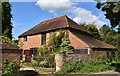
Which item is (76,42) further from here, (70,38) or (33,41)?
(33,41)

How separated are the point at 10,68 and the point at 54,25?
1845 cm

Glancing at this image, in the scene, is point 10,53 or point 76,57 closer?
point 10,53

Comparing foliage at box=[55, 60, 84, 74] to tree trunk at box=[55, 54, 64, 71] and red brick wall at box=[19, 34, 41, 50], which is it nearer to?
tree trunk at box=[55, 54, 64, 71]

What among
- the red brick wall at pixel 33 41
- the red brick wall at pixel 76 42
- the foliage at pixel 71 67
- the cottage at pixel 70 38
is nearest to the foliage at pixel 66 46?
the cottage at pixel 70 38

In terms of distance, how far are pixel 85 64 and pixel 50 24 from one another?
40.3ft

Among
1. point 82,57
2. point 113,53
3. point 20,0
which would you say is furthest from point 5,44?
point 113,53

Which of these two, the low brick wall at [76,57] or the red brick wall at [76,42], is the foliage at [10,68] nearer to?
the low brick wall at [76,57]

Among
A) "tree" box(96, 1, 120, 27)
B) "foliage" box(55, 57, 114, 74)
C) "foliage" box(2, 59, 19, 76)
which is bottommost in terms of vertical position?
"foliage" box(55, 57, 114, 74)

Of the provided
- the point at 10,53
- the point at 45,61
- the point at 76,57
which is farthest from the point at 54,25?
the point at 10,53

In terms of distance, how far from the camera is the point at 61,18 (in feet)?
112

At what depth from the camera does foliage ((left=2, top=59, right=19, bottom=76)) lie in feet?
47.2

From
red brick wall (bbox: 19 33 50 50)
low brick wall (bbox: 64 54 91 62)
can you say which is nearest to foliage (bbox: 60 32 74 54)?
low brick wall (bbox: 64 54 91 62)

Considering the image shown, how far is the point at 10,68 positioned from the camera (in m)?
14.9

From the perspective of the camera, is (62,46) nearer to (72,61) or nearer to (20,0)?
(72,61)
